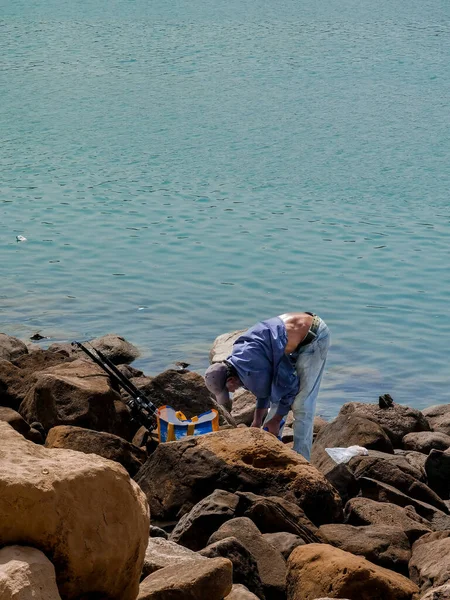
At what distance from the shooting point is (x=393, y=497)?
312 inches

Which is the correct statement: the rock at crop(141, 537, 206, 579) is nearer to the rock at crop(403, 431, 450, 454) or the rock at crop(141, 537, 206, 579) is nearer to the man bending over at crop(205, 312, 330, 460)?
the man bending over at crop(205, 312, 330, 460)

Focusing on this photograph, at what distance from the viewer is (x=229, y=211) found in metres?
23.2

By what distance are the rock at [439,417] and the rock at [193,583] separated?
6671 mm

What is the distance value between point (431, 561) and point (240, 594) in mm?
1279

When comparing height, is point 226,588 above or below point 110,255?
above

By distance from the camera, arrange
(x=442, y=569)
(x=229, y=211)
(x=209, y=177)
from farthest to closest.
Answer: (x=209, y=177) → (x=229, y=211) → (x=442, y=569)

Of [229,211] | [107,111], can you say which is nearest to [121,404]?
[229,211]

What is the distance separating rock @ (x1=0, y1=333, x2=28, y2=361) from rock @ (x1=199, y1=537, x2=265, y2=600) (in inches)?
301

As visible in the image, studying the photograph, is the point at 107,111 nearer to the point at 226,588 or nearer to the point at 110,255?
the point at 110,255

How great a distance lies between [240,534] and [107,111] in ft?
89.8

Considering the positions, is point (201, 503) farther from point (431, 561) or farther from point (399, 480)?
point (399, 480)

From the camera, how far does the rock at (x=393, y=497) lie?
7.88 metres

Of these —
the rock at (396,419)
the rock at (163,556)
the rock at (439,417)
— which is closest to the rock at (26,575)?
the rock at (163,556)

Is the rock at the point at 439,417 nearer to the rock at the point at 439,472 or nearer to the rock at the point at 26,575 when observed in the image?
the rock at the point at 439,472
